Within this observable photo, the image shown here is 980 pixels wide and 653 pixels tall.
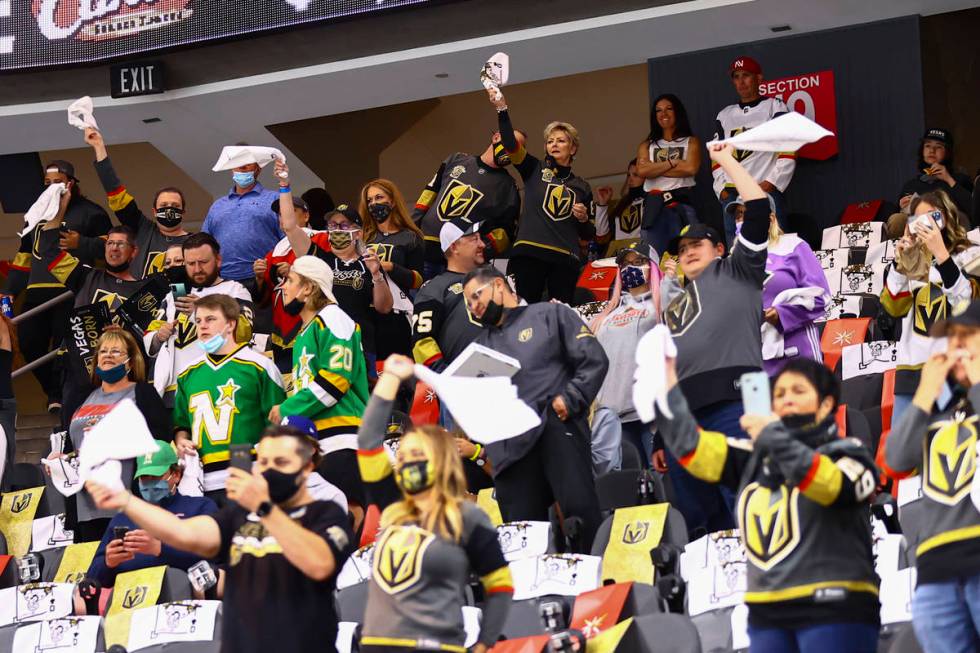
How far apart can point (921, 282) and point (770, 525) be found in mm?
2576

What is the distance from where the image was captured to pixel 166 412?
737 cm

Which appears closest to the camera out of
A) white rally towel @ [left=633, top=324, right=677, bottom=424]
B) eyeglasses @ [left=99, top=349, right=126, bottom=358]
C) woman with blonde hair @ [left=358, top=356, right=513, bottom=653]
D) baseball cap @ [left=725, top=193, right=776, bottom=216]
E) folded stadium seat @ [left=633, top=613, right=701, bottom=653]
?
white rally towel @ [left=633, top=324, right=677, bottom=424]

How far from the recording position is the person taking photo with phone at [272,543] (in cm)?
440

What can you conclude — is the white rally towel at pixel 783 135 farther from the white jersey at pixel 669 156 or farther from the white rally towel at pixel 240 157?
the white jersey at pixel 669 156

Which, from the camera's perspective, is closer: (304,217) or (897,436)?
(897,436)

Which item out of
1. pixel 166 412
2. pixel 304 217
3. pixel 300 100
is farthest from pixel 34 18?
pixel 166 412

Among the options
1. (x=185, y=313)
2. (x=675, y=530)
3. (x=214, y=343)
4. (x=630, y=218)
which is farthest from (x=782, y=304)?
(x=630, y=218)

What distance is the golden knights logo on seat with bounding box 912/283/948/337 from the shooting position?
6.33 metres

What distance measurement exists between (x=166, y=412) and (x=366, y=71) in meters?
4.06

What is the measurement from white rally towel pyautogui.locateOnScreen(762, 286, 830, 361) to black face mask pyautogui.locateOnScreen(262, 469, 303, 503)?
9.30 ft

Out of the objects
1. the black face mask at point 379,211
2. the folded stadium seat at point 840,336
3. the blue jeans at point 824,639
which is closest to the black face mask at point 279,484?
the blue jeans at point 824,639

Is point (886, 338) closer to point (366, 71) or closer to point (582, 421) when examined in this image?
point (582, 421)

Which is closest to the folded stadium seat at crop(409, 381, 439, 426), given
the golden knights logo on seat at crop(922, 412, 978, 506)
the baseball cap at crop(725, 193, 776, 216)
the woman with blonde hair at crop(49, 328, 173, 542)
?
the woman with blonde hair at crop(49, 328, 173, 542)

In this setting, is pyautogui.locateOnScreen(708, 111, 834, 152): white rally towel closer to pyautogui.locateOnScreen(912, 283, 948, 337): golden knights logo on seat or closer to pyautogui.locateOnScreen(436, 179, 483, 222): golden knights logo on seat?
pyautogui.locateOnScreen(912, 283, 948, 337): golden knights logo on seat
